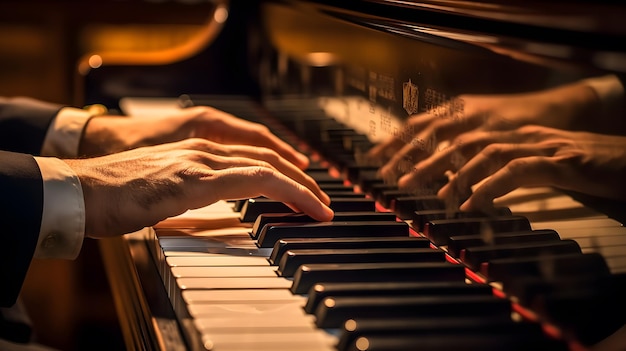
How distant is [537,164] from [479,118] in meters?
0.13

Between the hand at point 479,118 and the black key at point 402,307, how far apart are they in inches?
7.8

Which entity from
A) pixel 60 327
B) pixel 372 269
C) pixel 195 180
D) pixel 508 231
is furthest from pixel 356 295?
pixel 60 327

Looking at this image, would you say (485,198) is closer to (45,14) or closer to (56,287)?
(56,287)

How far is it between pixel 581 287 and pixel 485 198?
0.71 feet

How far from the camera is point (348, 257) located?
1.13m

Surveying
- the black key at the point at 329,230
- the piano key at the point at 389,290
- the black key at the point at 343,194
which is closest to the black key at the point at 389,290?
the piano key at the point at 389,290

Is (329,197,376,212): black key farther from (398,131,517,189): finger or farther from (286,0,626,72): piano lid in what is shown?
(286,0,626,72): piano lid

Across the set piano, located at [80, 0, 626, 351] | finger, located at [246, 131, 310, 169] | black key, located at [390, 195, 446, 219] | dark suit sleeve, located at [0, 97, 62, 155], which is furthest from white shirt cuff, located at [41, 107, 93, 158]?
black key, located at [390, 195, 446, 219]

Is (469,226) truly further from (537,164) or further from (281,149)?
(281,149)

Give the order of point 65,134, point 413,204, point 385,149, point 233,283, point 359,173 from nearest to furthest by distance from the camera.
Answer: point 233,283 → point 413,204 → point 385,149 → point 359,173 → point 65,134

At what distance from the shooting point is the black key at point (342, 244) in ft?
3.88

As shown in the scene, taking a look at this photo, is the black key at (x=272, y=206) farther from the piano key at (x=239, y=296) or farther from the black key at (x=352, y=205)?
the piano key at (x=239, y=296)

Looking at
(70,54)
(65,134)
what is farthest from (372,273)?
(70,54)

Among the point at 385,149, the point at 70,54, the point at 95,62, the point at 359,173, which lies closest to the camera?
the point at 385,149
